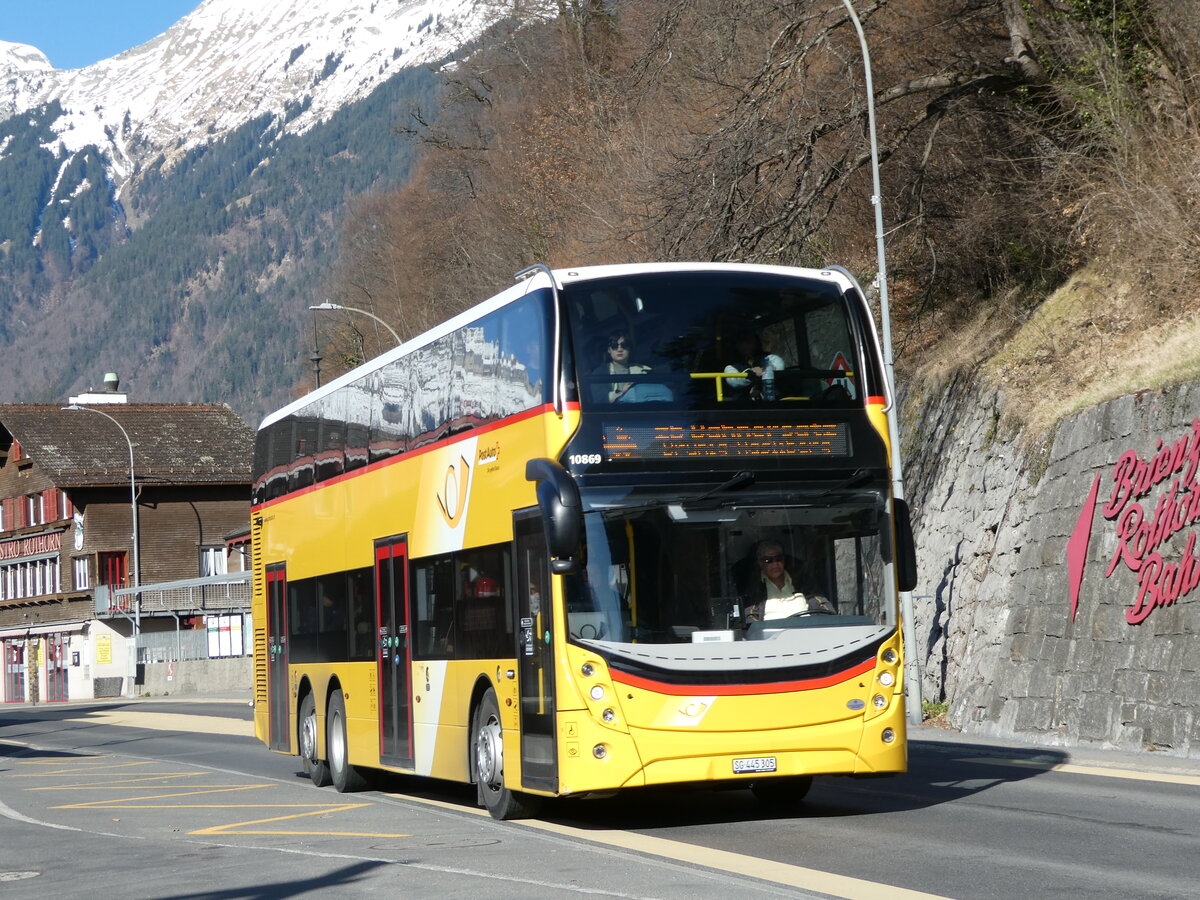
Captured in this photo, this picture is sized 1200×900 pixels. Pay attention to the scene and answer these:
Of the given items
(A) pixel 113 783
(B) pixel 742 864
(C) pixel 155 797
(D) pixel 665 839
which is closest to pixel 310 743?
(C) pixel 155 797

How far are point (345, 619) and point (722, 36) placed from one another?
21191 mm

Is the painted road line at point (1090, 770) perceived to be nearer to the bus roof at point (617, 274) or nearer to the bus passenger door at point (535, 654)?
the bus roof at point (617, 274)

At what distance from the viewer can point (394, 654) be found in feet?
53.7

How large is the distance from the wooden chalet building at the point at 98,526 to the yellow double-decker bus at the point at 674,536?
65.4 meters

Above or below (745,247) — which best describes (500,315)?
below

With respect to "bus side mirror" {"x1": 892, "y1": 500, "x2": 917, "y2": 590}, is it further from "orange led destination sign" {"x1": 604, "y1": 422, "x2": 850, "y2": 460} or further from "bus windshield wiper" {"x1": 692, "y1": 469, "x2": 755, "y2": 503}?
"bus windshield wiper" {"x1": 692, "y1": 469, "x2": 755, "y2": 503}

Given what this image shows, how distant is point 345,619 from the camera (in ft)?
58.7

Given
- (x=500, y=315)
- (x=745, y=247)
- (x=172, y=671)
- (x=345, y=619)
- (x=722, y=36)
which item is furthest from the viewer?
(x=172, y=671)

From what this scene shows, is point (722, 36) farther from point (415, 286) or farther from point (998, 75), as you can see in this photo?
point (415, 286)

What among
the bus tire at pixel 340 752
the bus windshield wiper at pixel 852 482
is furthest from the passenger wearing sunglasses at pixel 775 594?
the bus tire at pixel 340 752

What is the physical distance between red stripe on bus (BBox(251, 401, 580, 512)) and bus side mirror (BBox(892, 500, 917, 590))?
252 cm

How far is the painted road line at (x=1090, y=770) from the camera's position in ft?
49.4

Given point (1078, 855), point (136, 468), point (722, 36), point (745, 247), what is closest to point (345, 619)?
point (1078, 855)

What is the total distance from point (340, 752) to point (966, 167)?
1756 centimetres
